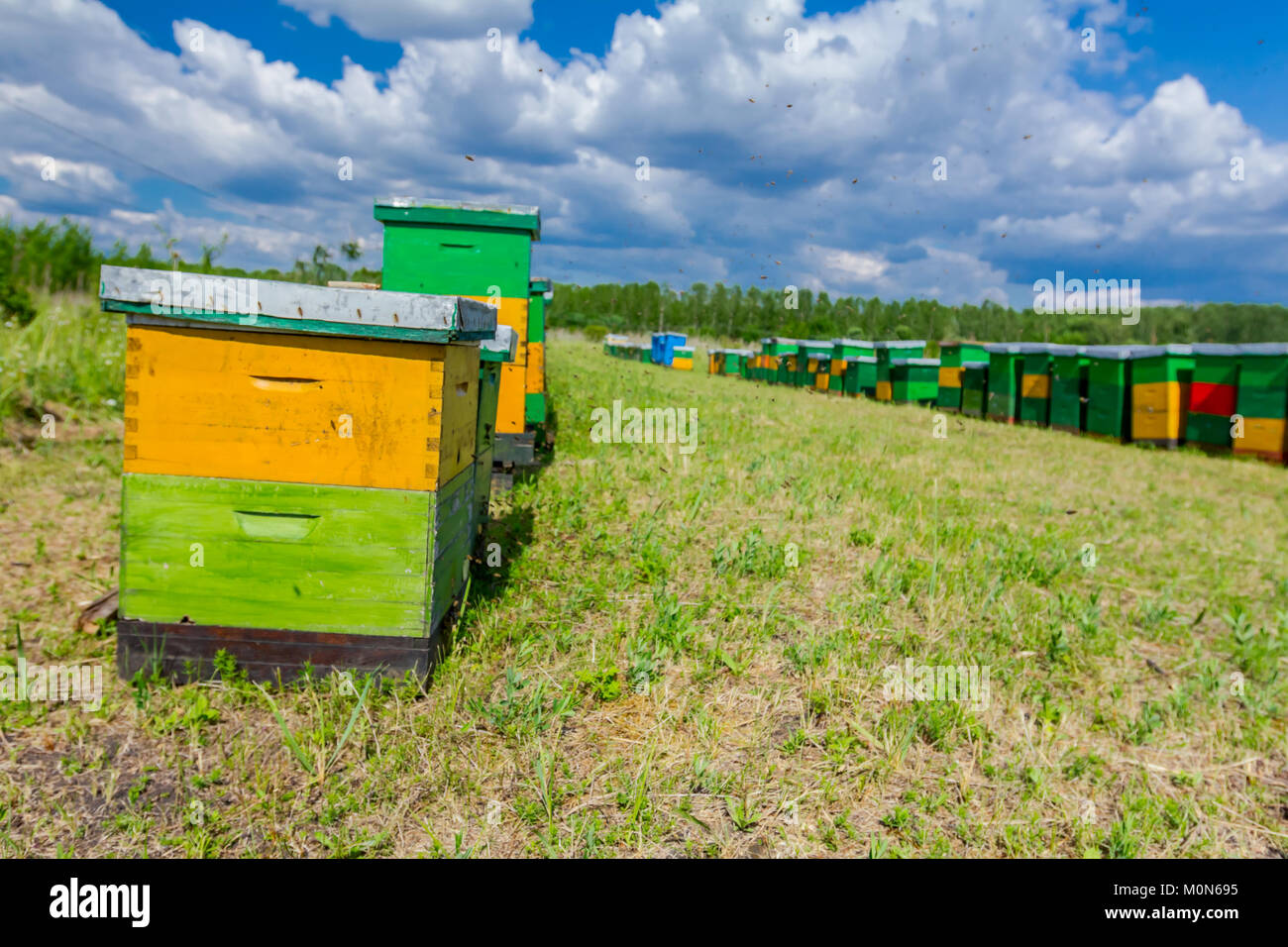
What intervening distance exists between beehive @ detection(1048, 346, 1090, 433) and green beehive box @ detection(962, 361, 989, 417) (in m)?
2.07

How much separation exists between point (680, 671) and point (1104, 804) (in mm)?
1597

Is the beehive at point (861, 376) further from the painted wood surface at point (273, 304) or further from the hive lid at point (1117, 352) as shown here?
the painted wood surface at point (273, 304)

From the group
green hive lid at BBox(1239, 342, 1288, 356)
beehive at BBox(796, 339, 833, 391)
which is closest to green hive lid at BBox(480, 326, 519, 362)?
green hive lid at BBox(1239, 342, 1288, 356)

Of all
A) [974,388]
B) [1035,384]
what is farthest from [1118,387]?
[974,388]

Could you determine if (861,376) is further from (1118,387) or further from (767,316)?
(767,316)

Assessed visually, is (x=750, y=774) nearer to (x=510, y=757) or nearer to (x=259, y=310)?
(x=510, y=757)

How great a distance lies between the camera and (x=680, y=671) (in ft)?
10.4

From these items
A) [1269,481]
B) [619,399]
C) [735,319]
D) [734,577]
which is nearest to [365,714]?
[734,577]

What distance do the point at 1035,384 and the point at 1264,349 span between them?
158 inches

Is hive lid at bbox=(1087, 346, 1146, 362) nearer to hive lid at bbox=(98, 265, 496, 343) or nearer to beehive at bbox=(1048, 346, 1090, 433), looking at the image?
beehive at bbox=(1048, 346, 1090, 433)

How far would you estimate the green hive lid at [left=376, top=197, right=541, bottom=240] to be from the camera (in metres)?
5.39

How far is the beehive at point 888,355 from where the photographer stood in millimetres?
18312
